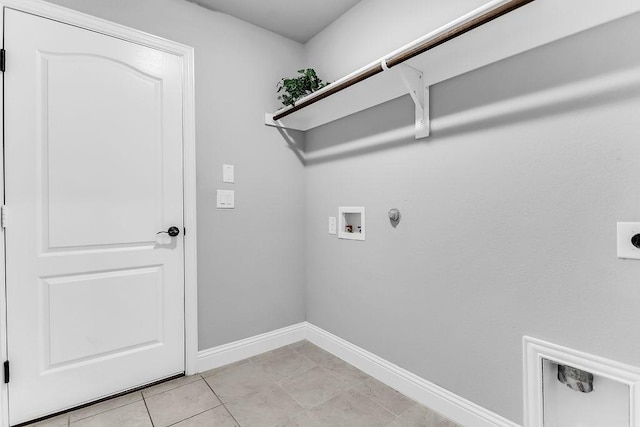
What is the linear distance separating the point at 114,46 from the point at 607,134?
2.34 meters

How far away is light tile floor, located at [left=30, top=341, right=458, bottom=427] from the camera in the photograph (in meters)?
1.49

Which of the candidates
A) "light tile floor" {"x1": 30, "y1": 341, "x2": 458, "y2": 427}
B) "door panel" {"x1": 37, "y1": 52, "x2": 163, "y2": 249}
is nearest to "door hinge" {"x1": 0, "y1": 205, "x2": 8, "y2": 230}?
"door panel" {"x1": 37, "y1": 52, "x2": 163, "y2": 249}

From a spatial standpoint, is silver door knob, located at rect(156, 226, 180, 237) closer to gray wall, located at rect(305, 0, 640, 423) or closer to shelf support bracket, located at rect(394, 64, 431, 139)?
gray wall, located at rect(305, 0, 640, 423)

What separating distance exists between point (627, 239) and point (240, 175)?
1996 mm

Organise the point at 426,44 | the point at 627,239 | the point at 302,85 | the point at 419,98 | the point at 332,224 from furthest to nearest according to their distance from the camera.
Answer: the point at 332,224 → the point at 302,85 → the point at 419,98 → the point at 426,44 → the point at 627,239

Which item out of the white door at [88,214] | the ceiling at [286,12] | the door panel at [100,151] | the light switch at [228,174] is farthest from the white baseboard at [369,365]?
the ceiling at [286,12]

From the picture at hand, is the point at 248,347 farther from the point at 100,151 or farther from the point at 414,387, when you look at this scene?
the point at 100,151

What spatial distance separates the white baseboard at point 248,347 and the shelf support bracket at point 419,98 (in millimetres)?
1727

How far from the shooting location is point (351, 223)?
2111mm

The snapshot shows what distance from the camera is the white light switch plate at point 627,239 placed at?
0.99 m

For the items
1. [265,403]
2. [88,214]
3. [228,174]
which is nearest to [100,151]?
[88,214]

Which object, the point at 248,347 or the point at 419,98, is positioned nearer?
the point at 419,98

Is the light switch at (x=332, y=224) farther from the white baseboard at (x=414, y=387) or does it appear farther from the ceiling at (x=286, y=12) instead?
the ceiling at (x=286, y=12)

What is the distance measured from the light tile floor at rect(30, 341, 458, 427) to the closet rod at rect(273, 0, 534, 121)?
1719 millimetres
